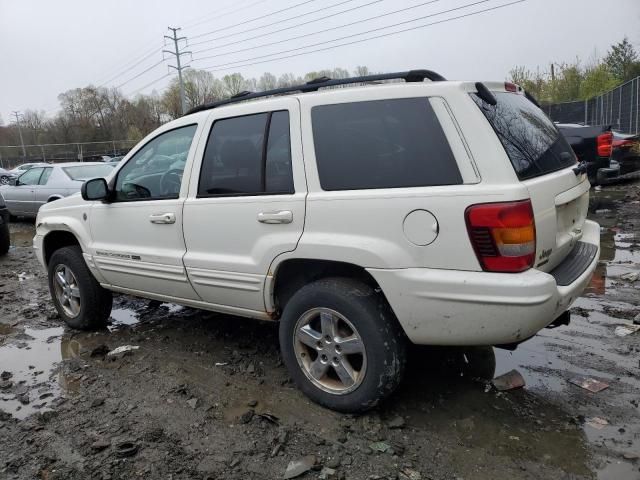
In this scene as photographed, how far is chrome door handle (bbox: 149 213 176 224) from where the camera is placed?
3744 millimetres

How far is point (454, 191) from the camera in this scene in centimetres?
258

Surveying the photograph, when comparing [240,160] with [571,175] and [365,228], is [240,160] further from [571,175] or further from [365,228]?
[571,175]

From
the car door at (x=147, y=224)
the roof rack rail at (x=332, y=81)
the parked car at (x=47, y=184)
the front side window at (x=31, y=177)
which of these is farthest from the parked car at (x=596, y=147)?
the front side window at (x=31, y=177)

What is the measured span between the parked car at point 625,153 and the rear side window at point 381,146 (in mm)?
12028

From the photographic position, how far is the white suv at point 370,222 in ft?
8.42

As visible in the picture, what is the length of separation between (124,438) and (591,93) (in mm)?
A: 42999

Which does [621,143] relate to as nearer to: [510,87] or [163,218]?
[510,87]

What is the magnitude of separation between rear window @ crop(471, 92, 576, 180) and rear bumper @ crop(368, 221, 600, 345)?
581 millimetres

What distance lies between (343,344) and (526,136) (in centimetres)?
161

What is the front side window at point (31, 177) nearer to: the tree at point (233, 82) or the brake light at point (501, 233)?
the brake light at point (501, 233)

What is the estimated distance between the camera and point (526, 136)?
296 cm

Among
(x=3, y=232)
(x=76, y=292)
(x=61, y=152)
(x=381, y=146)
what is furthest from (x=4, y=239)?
(x=61, y=152)

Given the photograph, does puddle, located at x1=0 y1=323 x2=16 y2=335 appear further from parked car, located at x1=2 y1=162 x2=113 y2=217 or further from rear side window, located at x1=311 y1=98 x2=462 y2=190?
parked car, located at x1=2 y1=162 x2=113 y2=217

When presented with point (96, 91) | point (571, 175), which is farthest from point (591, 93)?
point (96, 91)
